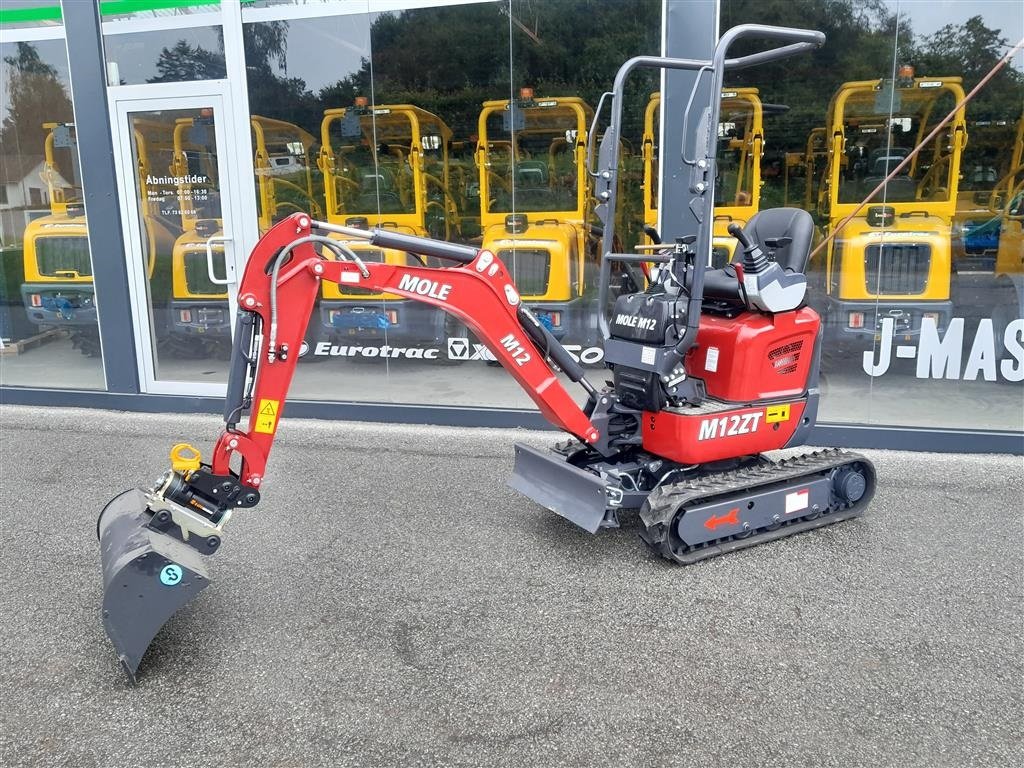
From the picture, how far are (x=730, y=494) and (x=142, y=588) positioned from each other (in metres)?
2.68

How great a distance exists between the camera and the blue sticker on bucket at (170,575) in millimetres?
3057

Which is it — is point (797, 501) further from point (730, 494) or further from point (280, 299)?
point (280, 299)

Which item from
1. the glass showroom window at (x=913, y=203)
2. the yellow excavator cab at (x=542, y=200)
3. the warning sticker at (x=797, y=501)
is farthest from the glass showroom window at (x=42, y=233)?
the warning sticker at (x=797, y=501)

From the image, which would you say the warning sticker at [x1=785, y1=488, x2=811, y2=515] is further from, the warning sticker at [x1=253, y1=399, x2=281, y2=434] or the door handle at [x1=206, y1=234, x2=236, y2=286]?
the door handle at [x1=206, y1=234, x2=236, y2=286]

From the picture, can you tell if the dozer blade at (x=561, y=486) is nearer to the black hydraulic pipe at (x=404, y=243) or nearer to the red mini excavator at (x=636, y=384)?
the red mini excavator at (x=636, y=384)

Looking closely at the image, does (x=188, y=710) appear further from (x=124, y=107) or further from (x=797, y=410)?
(x=124, y=107)

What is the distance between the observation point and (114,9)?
664 cm

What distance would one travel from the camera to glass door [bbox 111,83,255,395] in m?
6.67

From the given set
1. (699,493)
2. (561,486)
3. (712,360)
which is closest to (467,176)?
(712,360)

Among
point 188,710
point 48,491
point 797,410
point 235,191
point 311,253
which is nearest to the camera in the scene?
point 188,710

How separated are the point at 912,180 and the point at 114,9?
20.9ft

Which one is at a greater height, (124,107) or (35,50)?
(35,50)

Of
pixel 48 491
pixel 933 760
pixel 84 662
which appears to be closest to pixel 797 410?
pixel 933 760

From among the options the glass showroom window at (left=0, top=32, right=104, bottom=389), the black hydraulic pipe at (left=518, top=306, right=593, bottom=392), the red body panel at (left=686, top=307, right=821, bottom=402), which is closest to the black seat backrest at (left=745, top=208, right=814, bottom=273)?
the red body panel at (left=686, top=307, right=821, bottom=402)
